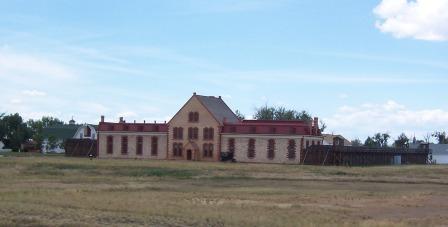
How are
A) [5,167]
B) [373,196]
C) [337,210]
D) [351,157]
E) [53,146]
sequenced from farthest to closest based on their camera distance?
[53,146], [351,157], [5,167], [373,196], [337,210]

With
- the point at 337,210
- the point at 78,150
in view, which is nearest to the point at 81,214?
the point at 337,210

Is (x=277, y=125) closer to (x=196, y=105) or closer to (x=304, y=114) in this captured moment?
(x=196, y=105)

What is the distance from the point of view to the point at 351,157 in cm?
10456

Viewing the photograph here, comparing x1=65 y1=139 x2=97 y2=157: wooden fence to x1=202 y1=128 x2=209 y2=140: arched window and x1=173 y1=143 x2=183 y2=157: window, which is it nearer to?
x1=173 y1=143 x2=183 y2=157: window

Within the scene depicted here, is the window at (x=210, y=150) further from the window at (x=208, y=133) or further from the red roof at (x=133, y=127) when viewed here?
the red roof at (x=133, y=127)

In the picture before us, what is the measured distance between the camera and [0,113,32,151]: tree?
5812 inches

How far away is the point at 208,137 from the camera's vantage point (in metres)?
113

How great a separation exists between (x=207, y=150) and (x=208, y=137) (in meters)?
2.03

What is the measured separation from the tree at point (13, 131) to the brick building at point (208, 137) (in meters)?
31.9

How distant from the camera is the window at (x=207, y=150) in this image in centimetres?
11275

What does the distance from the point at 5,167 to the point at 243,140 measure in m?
45.6

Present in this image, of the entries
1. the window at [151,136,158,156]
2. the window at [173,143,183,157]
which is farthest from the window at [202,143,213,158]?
the window at [151,136,158,156]

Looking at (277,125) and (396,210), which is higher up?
(277,125)

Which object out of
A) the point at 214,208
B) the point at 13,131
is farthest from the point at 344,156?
the point at 13,131
